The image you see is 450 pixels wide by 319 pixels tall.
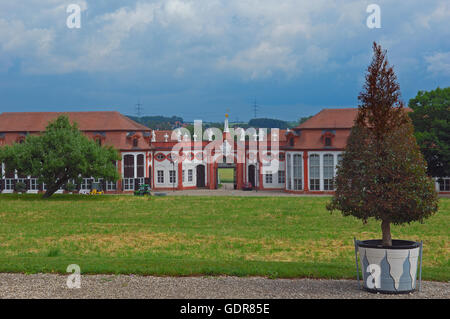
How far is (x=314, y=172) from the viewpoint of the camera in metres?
58.4

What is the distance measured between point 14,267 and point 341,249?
37.6 feet

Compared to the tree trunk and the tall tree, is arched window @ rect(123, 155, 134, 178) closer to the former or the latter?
the tall tree

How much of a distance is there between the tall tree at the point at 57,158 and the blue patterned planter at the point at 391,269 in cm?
3613

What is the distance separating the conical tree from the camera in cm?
1202

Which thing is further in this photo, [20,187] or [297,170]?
[297,170]

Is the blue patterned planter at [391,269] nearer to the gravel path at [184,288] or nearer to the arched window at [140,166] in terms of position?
the gravel path at [184,288]

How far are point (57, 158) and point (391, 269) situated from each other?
3752cm

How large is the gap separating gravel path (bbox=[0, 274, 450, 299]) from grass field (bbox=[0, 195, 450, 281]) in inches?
22.6

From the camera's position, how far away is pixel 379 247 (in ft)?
39.2

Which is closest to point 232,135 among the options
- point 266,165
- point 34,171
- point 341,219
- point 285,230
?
point 266,165

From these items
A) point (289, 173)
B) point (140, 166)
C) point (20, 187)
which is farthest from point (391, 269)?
point (20, 187)

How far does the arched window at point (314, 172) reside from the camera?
58.2 meters

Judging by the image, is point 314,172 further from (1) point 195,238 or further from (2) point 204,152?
(1) point 195,238

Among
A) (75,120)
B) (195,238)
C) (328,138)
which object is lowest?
(195,238)
